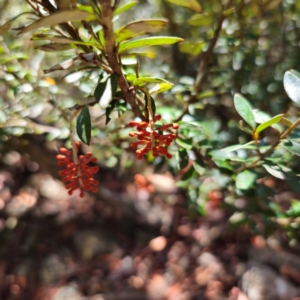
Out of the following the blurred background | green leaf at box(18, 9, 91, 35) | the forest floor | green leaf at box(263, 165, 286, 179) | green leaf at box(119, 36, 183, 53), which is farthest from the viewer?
the forest floor

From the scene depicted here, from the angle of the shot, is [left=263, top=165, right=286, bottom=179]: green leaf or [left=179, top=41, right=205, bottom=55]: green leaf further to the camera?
[left=179, top=41, right=205, bottom=55]: green leaf

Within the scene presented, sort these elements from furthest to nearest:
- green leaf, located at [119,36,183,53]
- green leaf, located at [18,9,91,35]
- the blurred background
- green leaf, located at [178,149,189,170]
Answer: the blurred background < green leaf, located at [178,149,189,170] < green leaf, located at [119,36,183,53] < green leaf, located at [18,9,91,35]

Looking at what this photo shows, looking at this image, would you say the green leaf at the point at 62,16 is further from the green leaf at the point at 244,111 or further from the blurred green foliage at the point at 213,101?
the green leaf at the point at 244,111

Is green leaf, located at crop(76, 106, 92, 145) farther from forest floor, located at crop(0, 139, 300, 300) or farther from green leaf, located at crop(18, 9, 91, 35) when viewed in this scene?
forest floor, located at crop(0, 139, 300, 300)

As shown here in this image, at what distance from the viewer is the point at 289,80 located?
696mm

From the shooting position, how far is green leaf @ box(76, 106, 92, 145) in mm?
700

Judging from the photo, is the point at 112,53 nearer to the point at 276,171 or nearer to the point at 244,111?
the point at 244,111

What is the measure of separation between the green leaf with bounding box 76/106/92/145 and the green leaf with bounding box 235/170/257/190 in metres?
0.36

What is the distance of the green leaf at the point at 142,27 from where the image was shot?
57cm

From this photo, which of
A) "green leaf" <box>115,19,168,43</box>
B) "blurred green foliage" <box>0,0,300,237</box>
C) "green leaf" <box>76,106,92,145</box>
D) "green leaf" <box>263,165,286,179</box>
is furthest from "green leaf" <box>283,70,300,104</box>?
"green leaf" <box>76,106,92,145</box>

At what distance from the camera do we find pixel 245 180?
2.77ft

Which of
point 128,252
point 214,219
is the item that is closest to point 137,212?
point 128,252

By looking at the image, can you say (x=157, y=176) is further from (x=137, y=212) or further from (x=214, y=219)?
(x=214, y=219)

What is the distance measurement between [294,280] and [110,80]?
1.40 m
